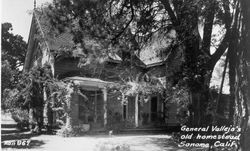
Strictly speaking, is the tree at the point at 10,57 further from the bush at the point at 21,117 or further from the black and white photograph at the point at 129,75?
the bush at the point at 21,117

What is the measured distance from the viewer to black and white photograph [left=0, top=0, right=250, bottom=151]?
25.9 feet

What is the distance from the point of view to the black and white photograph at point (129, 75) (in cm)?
788

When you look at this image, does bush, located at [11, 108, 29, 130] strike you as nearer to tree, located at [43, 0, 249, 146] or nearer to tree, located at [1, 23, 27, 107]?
tree, located at [1, 23, 27, 107]

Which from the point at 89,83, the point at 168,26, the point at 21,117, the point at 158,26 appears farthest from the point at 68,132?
the point at 168,26

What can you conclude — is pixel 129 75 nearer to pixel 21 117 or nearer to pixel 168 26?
pixel 168 26

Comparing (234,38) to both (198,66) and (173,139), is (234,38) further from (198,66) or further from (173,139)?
(173,139)

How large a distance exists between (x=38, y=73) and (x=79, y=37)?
16.6 ft

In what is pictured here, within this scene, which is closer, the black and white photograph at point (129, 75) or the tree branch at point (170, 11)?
the black and white photograph at point (129, 75)

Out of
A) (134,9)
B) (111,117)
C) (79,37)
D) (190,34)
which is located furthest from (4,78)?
(111,117)

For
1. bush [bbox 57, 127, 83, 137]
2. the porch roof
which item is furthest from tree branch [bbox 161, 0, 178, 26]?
bush [bbox 57, 127, 83, 137]

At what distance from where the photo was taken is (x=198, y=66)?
10.3 metres

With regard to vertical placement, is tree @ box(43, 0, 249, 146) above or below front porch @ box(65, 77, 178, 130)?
above

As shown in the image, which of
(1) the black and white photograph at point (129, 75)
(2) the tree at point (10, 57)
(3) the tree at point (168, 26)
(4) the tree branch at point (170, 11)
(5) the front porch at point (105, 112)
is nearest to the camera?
(1) the black and white photograph at point (129, 75)

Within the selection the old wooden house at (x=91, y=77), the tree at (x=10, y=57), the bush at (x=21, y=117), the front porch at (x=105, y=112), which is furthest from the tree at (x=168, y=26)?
the bush at (x=21, y=117)
